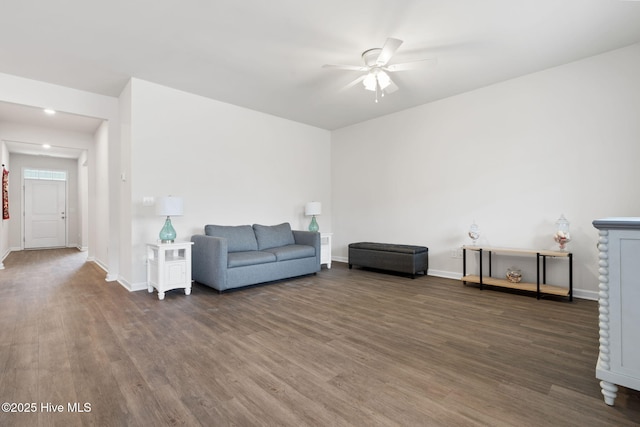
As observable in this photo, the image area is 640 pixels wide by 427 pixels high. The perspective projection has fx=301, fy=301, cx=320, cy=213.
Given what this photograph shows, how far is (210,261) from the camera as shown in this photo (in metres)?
3.94

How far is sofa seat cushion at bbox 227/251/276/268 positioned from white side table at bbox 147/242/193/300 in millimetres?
547

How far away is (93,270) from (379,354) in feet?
18.3

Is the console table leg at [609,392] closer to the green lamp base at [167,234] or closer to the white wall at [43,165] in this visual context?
the green lamp base at [167,234]

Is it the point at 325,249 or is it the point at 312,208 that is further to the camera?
the point at 312,208

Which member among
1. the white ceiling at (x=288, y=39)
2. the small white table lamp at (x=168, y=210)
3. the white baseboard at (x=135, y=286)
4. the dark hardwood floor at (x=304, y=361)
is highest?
the white ceiling at (x=288, y=39)

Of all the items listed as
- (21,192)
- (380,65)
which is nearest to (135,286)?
(380,65)

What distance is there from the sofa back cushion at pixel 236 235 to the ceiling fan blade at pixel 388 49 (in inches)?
118

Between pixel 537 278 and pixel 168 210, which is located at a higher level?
pixel 168 210

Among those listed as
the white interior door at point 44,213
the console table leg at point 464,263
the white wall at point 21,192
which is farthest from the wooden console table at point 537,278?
the white interior door at point 44,213

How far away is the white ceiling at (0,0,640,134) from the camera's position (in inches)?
103

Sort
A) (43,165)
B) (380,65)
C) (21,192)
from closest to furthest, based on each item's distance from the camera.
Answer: (380,65) → (21,192) → (43,165)

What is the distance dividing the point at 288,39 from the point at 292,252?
283 cm

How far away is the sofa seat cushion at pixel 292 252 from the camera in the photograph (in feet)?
14.7

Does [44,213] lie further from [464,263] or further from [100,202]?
[464,263]
